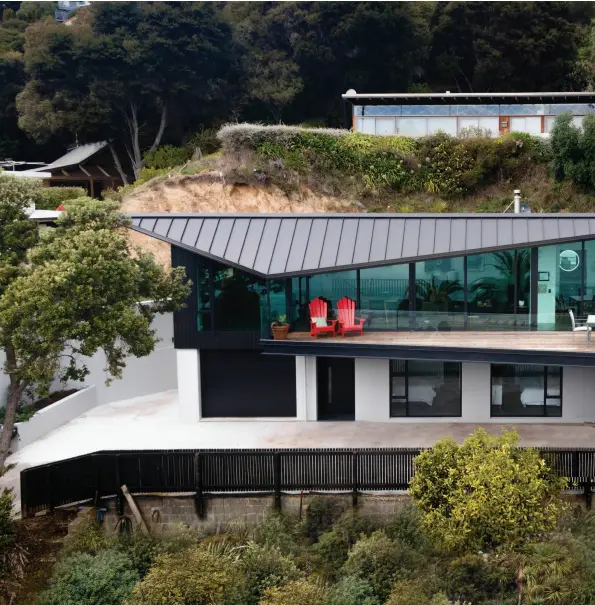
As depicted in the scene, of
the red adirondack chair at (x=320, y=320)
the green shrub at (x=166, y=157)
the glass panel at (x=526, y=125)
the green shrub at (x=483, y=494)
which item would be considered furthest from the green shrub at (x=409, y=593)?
the green shrub at (x=166, y=157)

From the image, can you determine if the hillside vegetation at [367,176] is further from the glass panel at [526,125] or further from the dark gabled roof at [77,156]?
the dark gabled roof at [77,156]

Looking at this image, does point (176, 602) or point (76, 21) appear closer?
point (176, 602)

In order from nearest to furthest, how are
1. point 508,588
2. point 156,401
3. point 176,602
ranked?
point 176,602, point 508,588, point 156,401

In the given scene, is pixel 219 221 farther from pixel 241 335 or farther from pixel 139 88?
pixel 139 88

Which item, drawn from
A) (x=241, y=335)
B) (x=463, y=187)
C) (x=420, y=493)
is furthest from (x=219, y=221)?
(x=463, y=187)

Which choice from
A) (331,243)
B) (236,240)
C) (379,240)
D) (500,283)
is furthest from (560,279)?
(236,240)
